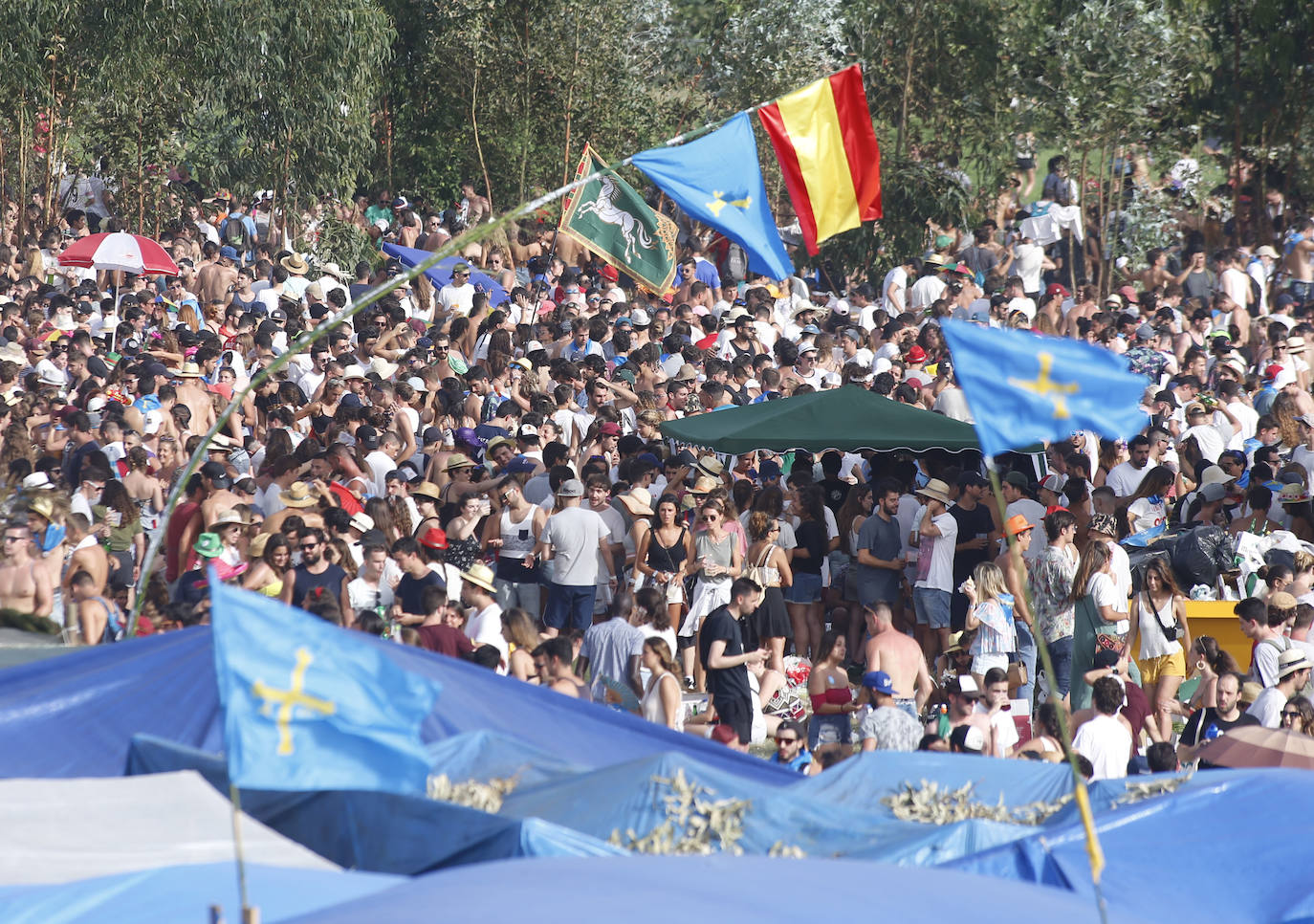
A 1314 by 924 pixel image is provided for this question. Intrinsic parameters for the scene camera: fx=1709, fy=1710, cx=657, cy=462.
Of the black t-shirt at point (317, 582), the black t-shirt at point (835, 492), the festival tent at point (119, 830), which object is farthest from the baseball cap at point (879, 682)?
the festival tent at point (119, 830)

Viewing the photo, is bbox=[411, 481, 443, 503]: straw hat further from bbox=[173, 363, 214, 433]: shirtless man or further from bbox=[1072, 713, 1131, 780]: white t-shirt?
bbox=[1072, 713, 1131, 780]: white t-shirt

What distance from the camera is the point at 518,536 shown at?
38.4ft

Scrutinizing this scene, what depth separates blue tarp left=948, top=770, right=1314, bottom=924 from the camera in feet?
16.9

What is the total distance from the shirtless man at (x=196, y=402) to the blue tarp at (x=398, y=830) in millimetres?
8822

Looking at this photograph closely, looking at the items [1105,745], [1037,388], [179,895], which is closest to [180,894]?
[179,895]

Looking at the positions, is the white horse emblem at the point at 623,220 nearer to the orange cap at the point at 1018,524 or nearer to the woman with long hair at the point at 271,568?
the orange cap at the point at 1018,524

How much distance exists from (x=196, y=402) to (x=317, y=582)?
4675mm

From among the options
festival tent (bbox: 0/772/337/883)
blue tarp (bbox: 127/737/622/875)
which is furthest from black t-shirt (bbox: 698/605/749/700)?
festival tent (bbox: 0/772/337/883)

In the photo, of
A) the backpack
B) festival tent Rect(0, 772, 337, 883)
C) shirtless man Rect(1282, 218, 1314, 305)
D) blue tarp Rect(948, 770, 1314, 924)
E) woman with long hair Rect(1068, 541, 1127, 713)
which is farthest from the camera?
the backpack

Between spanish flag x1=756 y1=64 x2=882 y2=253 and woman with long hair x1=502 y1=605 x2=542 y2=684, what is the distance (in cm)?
303

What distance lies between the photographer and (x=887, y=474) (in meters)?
13.3

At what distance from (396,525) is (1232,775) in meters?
6.90

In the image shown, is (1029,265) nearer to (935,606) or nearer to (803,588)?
(803,588)

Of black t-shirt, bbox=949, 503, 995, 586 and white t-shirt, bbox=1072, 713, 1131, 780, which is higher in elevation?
black t-shirt, bbox=949, 503, 995, 586
